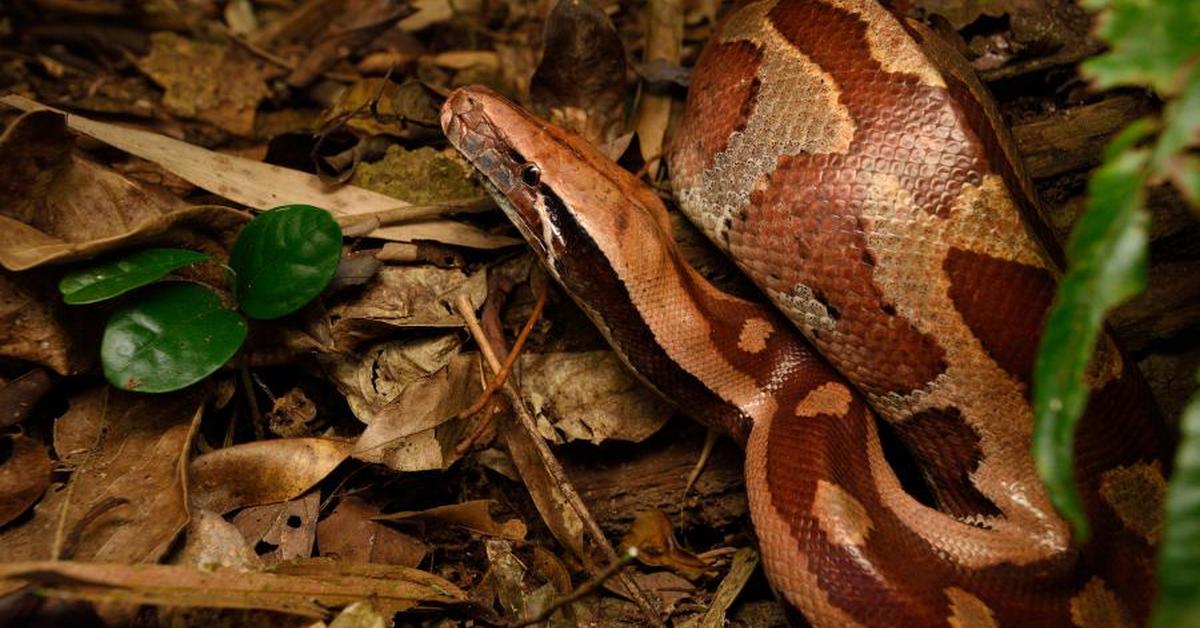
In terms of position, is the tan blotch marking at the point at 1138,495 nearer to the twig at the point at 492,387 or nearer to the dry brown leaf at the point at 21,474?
the twig at the point at 492,387

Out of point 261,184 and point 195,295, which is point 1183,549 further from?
point 261,184

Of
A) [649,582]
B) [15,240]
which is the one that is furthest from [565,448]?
[15,240]

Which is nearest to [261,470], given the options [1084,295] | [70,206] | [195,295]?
[195,295]

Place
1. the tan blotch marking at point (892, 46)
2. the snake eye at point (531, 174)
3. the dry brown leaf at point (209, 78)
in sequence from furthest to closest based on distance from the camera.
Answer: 1. the dry brown leaf at point (209, 78)
2. the snake eye at point (531, 174)
3. the tan blotch marking at point (892, 46)

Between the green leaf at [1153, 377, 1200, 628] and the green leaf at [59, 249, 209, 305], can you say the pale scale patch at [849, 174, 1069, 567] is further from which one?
the green leaf at [59, 249, 209, 305]

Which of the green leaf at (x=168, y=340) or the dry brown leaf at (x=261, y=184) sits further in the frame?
the dry brown leaf at (x=261, y=184)

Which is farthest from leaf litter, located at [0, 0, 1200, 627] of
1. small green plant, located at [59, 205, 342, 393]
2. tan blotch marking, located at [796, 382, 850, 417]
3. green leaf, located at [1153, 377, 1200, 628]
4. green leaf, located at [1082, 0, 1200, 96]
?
green leaf, located at [1082, 0, 1200, 96]

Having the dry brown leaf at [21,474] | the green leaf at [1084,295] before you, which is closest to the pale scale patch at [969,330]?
the green leaf at [1084,295]
